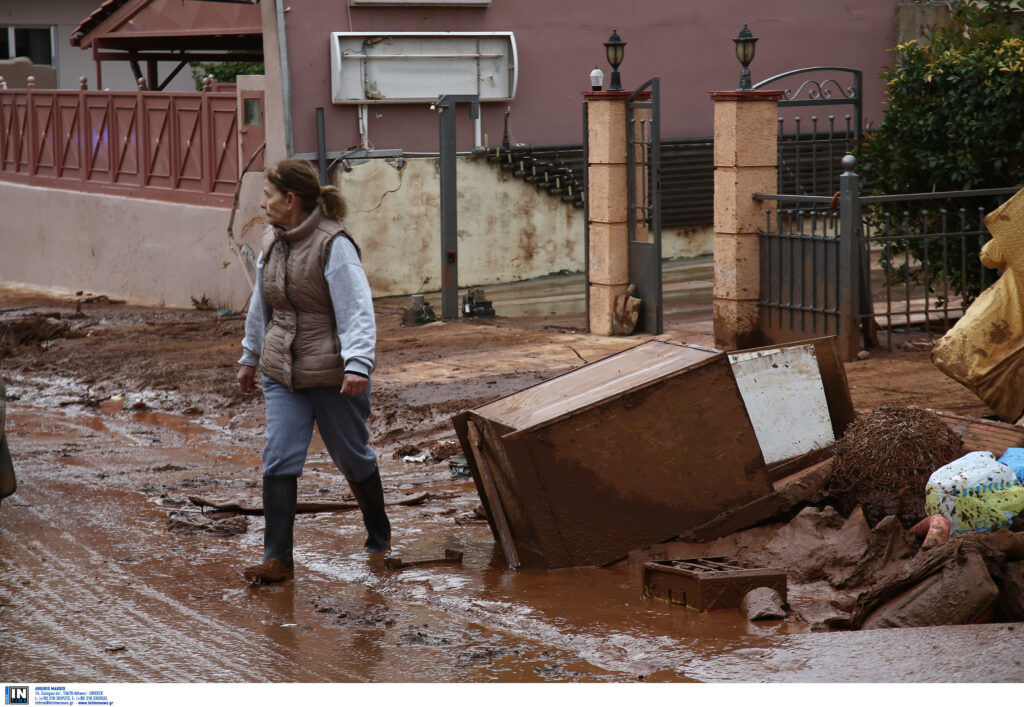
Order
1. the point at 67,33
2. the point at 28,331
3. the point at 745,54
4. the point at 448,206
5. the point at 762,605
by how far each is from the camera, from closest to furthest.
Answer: the point at 762,605
the point at 745,54
the point at 448,206
the point at 28,331
the point at 67,33

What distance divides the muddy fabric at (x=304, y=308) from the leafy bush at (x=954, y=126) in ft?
18.9

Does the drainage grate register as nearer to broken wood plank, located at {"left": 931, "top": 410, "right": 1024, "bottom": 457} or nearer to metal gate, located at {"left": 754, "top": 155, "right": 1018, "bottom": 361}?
broken wood plank, located at {"left": 931, "top": 410, "right": 1024, "bottom": 457}

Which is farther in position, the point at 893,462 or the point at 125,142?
the point at 125,142

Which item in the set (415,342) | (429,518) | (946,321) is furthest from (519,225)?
(429,518)

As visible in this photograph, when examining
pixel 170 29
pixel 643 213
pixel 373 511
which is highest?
pixel 170 29

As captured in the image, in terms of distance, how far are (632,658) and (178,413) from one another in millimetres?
6164

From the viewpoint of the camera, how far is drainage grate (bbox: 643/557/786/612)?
4770 millimetres

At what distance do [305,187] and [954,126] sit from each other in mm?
6817

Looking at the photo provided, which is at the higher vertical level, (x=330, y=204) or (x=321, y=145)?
(x=321, y=145)

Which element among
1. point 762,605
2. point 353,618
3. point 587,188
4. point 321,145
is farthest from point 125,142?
point 762,605

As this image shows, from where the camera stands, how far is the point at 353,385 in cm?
523

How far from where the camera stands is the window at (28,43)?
2859cm

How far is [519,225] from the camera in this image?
1606 cm

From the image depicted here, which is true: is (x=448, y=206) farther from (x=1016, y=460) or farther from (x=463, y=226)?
(x=1016, y=460)
